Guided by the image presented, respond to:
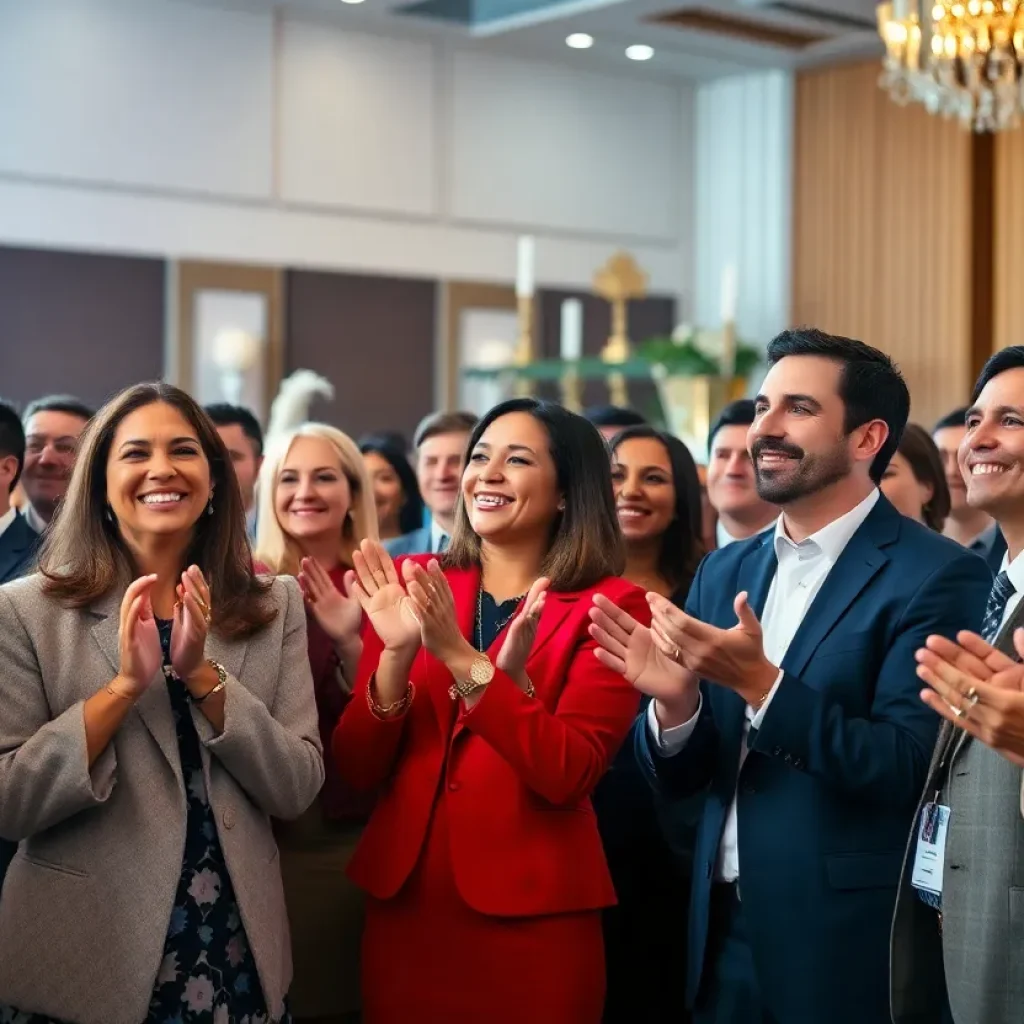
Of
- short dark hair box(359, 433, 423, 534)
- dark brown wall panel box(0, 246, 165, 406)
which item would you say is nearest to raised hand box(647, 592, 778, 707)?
short dark hair box(359, 433, 423, 534)

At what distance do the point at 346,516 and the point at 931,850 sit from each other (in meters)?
1.98

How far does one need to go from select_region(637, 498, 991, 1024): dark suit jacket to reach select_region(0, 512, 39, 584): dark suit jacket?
69.6 inches

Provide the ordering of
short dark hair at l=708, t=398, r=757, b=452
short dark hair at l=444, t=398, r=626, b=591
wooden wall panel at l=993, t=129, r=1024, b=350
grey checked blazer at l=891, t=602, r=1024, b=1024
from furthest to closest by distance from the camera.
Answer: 1. wooden wall panel at l=993, t=129, r=1024, b=350
2. short dark hair at l=708, t=398, r=757, b=452
3. short dark hair at l=444, t=398, r=626, b=591
4. grey checked blazer at l=891, t=602, r=1024, b=1024

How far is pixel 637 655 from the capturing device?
2.70 metres

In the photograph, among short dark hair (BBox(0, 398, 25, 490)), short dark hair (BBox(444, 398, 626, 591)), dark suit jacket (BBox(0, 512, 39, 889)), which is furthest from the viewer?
short dark hair (BBox(0, 398, 25, 490))

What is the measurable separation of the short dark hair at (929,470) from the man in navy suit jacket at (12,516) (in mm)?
2371

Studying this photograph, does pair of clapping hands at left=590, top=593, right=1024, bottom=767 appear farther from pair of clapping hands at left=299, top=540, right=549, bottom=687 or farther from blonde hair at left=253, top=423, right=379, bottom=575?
blonde hair at left=253, top=423, right=379, bottom=575

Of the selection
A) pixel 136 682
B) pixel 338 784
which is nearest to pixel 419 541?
pixel 338 784

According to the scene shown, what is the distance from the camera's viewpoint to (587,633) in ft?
9.63

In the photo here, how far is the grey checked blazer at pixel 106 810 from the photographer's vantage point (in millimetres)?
2539

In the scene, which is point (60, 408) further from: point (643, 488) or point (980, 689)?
point (980, 689)

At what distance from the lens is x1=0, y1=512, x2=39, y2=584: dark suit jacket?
360cm

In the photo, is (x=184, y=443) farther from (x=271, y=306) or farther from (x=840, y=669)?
(x=271, y=306)

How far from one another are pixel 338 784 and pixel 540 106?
8.62 meters
